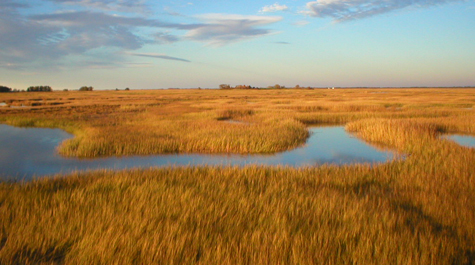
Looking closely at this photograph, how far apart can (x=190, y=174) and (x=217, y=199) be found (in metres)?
1.59

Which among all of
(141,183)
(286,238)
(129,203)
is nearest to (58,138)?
(141,183)

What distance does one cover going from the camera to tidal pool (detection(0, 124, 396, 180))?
7379 millimetres

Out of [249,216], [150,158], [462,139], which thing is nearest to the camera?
[249,216]

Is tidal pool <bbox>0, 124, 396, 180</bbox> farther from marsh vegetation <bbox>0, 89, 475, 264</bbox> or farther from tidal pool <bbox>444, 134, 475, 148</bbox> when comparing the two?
tidal pool <bbox>444, 134, 475, 148</bbox>

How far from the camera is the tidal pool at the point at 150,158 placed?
24.2ft

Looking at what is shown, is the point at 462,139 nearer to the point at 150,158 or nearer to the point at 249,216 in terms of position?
the point at 249,216

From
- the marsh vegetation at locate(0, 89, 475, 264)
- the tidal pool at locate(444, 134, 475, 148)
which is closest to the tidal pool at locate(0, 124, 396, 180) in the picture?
the marsh vegetation at locate(0, 89, 475, 264)

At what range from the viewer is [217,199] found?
421 cm

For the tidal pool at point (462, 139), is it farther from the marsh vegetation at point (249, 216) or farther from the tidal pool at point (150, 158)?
the marsh vegetation at point (249, 216)

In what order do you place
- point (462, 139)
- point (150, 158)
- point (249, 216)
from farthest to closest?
point (462, 139)
point (150, 158)
point (249, 216)

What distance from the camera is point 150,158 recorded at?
8.44 meters

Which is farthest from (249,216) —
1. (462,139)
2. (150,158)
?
(462,139)

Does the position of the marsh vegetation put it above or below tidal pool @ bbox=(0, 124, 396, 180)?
above

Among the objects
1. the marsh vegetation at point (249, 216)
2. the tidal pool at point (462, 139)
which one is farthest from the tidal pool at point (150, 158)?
the tidal pool at point (462, 139)
